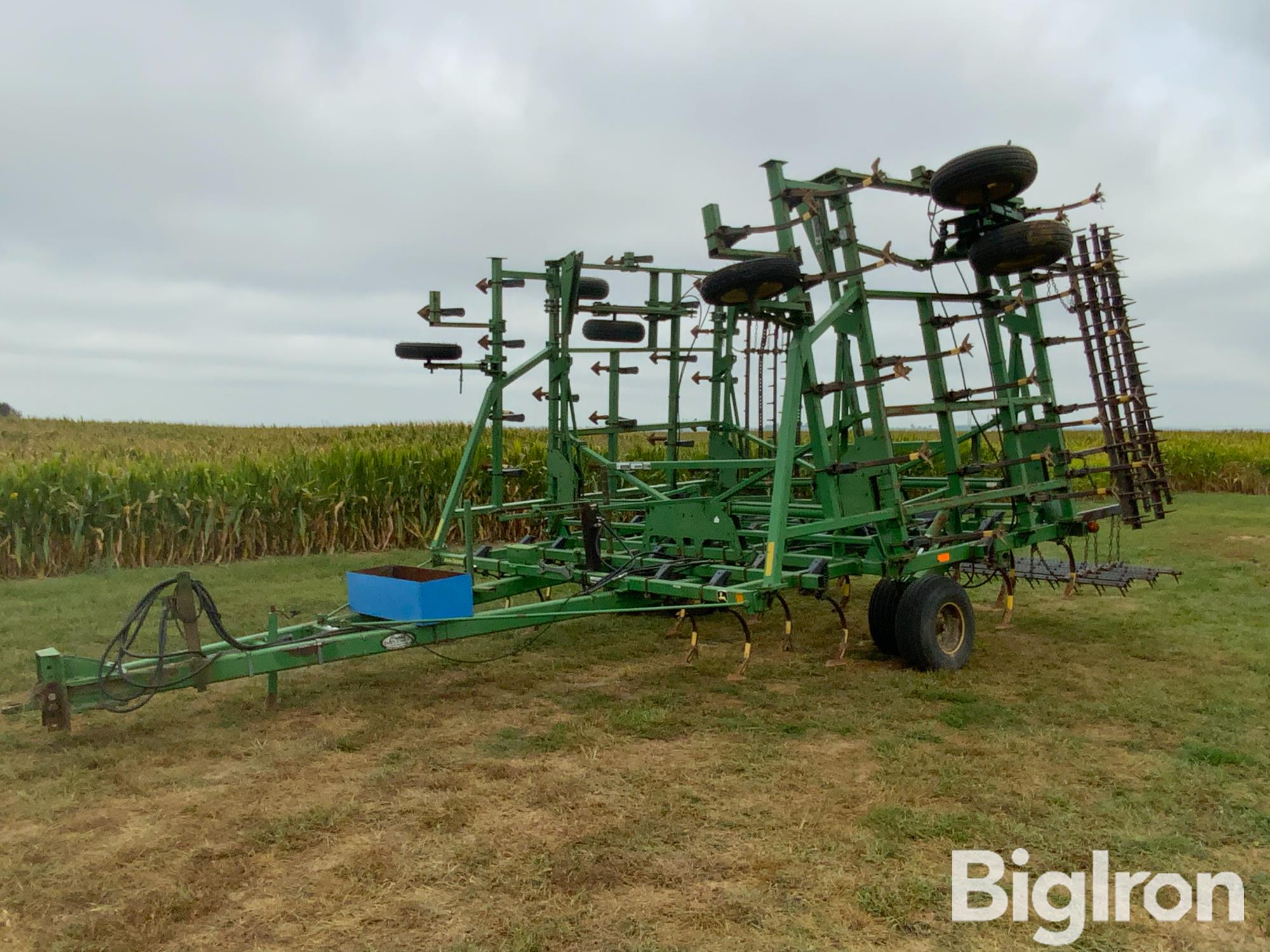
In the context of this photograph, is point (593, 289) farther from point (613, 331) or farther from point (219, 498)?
point (219, 498)

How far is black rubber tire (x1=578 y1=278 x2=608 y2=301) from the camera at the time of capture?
9.09 m

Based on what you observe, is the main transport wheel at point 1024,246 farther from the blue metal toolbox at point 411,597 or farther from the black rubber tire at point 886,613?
the blue metal toolbox at point 411,597

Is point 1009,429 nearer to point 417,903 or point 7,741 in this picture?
point 417,903

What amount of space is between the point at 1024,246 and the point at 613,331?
395cm

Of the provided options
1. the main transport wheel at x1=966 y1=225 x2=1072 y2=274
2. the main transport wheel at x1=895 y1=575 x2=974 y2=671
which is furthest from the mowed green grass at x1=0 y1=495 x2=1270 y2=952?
the main transport wheel at x1=966 y1=225 x2=1072 y2=274

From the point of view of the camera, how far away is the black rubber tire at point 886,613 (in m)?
6.91

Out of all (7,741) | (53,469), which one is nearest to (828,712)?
(7,741)

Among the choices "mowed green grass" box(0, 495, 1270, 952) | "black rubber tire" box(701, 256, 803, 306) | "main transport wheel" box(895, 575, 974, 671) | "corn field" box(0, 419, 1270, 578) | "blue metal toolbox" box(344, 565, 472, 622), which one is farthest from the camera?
"corn field" box(0, 419, 1270, 578)

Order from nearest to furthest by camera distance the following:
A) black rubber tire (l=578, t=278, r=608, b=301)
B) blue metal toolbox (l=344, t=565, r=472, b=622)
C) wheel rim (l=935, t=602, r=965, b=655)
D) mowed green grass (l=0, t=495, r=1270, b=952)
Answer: mowed green grass (l=0, t=495, r=1270, b=952)
blue metal toolbox (l=344, t=565, r=472, b=622)
wheel rim (l=935, t=602, r=965, b=655)
black rubber tire (l=578, t=278, r=608, b=301)

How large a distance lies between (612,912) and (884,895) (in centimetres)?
100

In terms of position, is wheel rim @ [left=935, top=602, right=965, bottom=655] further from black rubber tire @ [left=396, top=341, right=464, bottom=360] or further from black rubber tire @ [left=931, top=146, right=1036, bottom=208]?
black rubber tire @ [left=396, top=341, right=464, bottom=360]

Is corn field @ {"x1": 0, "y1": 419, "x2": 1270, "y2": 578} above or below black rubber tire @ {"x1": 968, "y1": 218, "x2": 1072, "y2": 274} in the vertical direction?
below

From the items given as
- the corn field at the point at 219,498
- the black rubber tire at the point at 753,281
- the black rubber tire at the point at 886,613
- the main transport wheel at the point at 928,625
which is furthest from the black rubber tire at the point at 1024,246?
the corn field at the point at 219,498

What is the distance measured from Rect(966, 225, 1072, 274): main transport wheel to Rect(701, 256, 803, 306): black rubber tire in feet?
6.13
